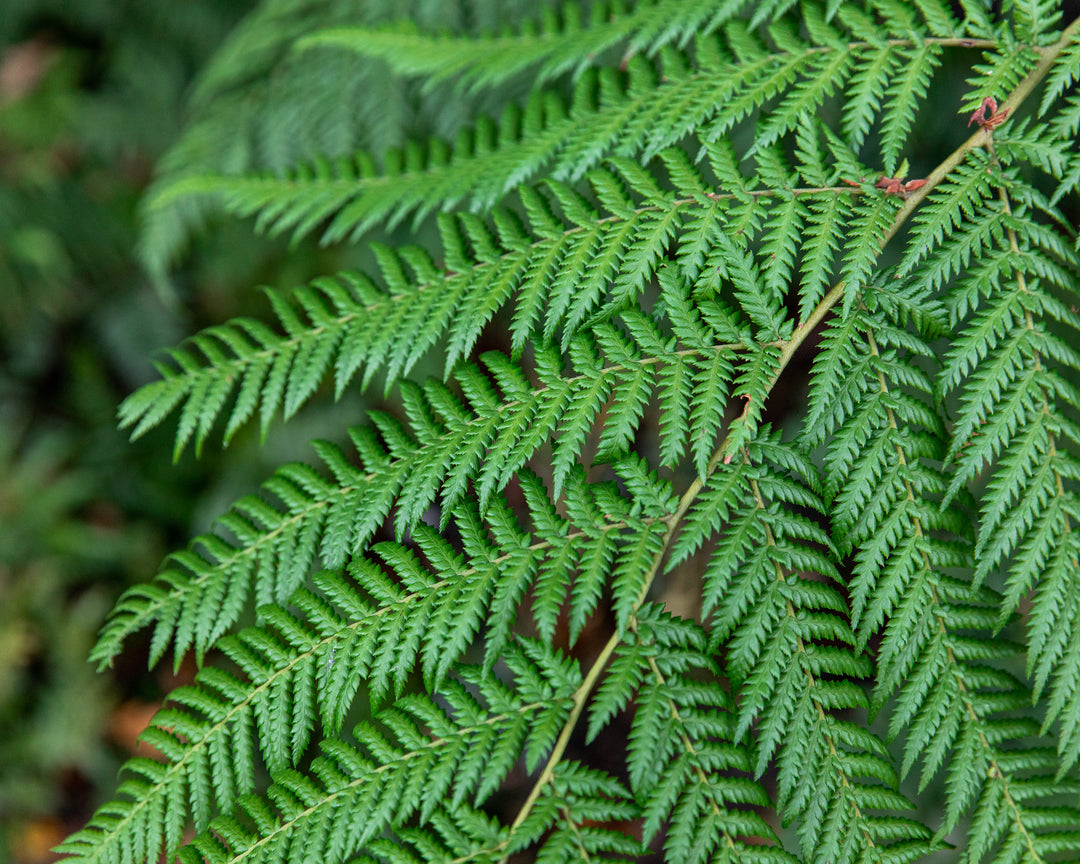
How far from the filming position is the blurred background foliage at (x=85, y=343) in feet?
9.70

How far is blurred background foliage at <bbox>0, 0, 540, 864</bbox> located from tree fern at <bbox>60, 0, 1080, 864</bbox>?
1.59m

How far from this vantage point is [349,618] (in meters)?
1.25

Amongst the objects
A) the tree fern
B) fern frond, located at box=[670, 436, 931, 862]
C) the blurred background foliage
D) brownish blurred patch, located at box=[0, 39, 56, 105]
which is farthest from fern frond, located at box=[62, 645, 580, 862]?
brownish blurred patch, located at box=[0, 39, 56, 105]

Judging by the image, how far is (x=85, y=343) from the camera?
3297mm

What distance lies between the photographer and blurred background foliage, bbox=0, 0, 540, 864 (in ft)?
9.70

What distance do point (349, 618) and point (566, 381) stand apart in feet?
1.80

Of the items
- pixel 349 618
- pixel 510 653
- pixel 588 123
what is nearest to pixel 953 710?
pixel 510 653

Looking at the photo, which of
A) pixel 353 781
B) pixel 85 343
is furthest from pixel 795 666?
pixel 85 343

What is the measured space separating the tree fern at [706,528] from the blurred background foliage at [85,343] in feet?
5.22

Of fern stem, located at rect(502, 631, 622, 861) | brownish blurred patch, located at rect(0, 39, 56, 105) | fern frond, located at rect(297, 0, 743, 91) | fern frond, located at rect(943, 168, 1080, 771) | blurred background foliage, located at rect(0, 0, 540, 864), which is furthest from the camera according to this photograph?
brownish blurred patch, located at rect(0, 39, 56, 105)

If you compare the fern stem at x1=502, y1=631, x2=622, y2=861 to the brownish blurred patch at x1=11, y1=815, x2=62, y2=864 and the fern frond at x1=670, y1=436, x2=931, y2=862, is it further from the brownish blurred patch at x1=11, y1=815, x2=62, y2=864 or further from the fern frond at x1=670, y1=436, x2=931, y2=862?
the brownish blurred patch at x1=11, y1=815, x2=62, y2=864

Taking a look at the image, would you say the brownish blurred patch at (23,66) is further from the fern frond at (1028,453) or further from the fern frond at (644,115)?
the fern frond at (1028,453)

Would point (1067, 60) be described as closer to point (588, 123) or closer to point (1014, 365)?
point (1014, 365)

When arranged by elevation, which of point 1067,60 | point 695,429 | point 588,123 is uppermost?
point 1067,60
